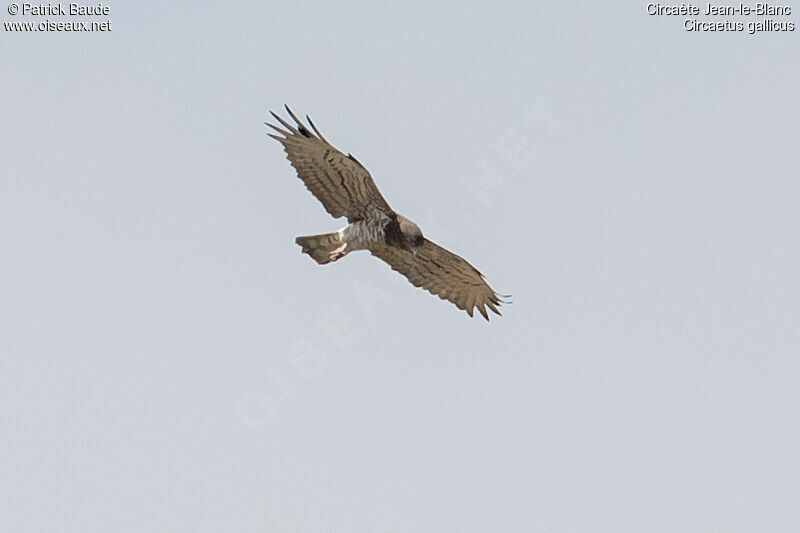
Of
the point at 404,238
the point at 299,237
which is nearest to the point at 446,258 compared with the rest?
the point at 404,238

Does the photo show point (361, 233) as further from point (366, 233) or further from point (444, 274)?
point (444, 274)

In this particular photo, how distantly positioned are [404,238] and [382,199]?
2.43 feet

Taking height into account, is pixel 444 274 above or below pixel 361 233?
below

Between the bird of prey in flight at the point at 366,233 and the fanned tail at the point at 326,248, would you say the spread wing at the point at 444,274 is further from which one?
the fanned tail at the point at 326,248

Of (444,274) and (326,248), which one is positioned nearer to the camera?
(326,248)

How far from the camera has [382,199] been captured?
17688 millimetres

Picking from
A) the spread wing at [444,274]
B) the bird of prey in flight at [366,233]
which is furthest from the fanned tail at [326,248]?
the spread wing at [444,274]

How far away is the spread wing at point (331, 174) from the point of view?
17.0 m

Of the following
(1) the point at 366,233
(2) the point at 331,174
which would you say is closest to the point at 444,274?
(1) the point at 366,233

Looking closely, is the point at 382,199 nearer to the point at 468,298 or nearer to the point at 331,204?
the point at 331,204

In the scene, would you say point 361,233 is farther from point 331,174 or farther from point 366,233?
point 331,174

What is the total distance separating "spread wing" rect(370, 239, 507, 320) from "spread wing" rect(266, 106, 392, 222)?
34.7 inches

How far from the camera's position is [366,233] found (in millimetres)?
18016

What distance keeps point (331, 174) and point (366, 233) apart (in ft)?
3.17
